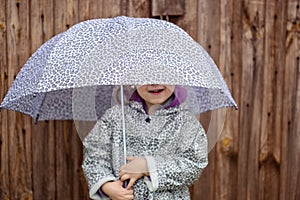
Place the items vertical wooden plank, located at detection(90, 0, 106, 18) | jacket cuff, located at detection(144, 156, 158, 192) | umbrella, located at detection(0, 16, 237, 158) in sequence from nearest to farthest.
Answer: umbrella, located at detection(0, 16, 237, 158) < jacket cuff, located at detection(144, 156, 158, 192) < vertical wooden plank, located at detection(90, 0, 106, 18)

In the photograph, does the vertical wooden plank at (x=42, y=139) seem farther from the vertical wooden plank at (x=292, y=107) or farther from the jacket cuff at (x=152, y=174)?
the vertical wooden plank at (x=292, y=107)

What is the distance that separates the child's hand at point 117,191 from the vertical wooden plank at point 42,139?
→ 2.69 feet

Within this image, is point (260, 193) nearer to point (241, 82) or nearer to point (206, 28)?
point (241, 82)

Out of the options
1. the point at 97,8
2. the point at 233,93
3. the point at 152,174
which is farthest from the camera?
the point at 233,93

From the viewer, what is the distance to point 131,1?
2.76m

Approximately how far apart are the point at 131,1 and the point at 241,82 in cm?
76

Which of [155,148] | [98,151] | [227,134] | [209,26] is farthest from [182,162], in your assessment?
[209,26]

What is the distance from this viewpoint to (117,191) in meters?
2.07

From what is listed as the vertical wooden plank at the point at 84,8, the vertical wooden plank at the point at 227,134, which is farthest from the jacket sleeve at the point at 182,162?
the vertical wooden plank at the point at 84,8

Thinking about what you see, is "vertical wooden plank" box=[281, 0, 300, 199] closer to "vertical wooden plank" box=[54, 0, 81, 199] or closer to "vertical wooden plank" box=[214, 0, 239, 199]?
"vertical wooden plank" box=[214, 0, 239, 199]

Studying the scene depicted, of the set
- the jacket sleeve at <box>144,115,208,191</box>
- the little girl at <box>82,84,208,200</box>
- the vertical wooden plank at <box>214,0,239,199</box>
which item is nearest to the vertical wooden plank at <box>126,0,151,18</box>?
the vertical wooden plank at <box>214,0,239,199</box>

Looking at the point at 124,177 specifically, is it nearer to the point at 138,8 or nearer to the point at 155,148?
the point at 155,148

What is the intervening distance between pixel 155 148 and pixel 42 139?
930 mm

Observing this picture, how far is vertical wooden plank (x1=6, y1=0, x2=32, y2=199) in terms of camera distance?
2.74 metres
